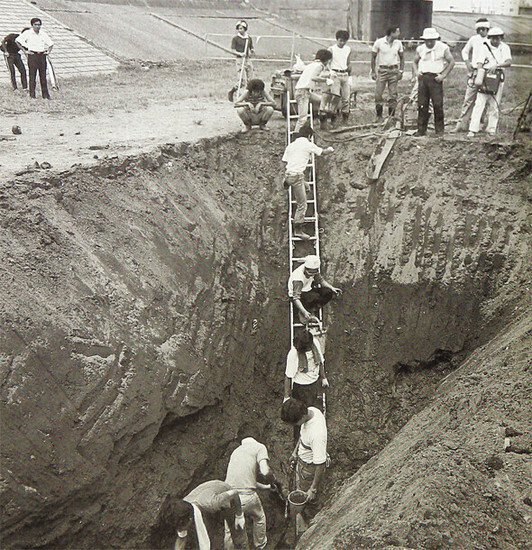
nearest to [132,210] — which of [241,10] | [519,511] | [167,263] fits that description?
[167,263]

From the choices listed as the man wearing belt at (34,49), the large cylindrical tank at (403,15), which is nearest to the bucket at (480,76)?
the man wearing belt at (34,49)

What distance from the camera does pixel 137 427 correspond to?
7.25 meters

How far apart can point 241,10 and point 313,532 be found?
23361 millimetres

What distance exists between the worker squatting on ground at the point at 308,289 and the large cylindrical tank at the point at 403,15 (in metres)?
→ 14.5

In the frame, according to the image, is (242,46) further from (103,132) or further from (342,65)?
(103,132)

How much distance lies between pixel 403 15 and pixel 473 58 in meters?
10.3

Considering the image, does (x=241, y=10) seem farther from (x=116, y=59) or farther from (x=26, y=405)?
(x=26, y=405)

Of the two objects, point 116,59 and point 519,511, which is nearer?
point 519,511

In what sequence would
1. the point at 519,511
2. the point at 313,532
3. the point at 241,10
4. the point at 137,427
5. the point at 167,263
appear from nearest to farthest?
the point at 519,511 < the point at 313,532 < the point at 137,427 < the point at 167,263 < the point at 241,10

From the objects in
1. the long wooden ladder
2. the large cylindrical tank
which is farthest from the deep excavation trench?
the large cylindrical tank

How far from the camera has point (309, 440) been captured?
682 cm

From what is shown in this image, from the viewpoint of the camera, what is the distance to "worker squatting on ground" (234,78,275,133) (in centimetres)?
1112

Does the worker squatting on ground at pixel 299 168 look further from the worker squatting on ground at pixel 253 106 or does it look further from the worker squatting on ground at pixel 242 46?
the worker squatting on ground at pixel 242 46

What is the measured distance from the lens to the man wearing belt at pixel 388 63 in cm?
1205
